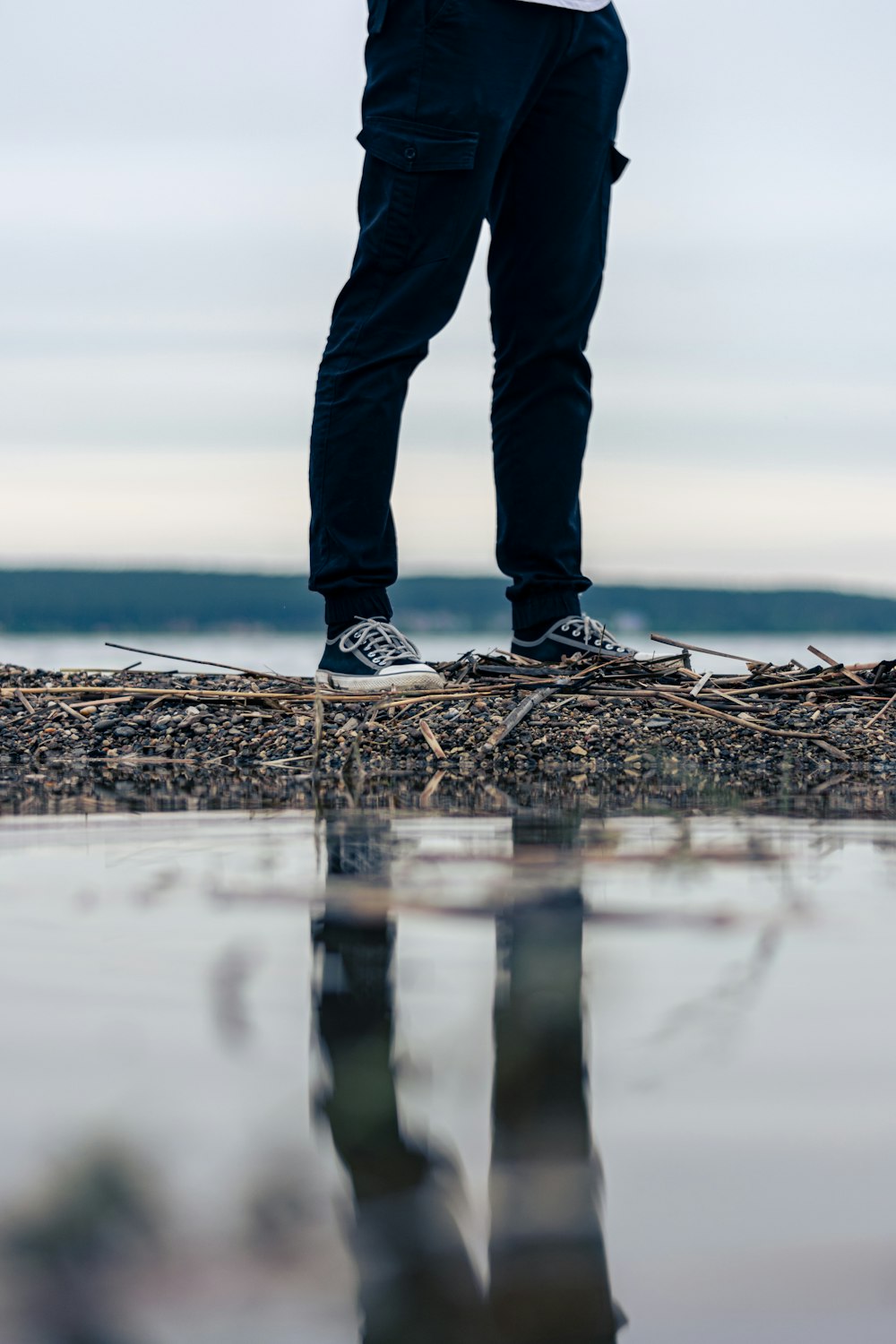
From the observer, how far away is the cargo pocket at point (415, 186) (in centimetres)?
220

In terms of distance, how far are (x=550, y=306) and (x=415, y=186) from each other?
428mm

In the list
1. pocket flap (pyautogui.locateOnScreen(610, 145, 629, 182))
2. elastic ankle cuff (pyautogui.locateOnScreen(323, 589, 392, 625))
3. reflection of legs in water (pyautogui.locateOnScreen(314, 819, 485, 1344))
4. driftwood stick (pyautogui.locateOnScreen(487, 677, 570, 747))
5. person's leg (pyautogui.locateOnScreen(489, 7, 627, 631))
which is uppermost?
pocket flap (pyautogui.locateOnScreen(610, 145, 629, 182))

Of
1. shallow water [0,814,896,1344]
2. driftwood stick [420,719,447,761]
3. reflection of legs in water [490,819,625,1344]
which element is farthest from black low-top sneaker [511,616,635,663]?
reflection of legs in water [490,819,625,1344]

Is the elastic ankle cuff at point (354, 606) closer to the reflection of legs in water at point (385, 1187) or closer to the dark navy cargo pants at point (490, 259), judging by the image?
the dark navy cargo pants at point (490, 259)

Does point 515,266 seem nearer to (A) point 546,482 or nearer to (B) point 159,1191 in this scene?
(A) point 546,482

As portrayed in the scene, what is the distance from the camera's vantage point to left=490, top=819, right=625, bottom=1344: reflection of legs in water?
1.25ft

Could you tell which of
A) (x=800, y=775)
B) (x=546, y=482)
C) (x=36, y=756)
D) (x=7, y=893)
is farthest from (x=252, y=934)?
(x=546, y=482)

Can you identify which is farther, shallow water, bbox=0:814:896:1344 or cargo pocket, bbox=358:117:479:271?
cargo pocket, bbox=358:117:479:271

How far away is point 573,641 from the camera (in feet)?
8.30

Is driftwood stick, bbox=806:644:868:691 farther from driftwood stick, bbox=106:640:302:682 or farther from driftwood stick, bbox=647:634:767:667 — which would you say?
driftwood stick, bbox=106:640:302:682

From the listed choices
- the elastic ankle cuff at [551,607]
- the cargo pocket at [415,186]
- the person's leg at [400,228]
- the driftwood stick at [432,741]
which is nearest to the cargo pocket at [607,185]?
the person's leg at [400,228]

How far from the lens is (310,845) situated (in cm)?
108

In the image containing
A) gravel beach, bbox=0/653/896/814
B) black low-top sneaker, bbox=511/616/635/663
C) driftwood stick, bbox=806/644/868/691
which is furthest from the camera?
black low-top sneaker, bbox=511/616/635/663

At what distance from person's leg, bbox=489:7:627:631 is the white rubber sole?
424 mm
